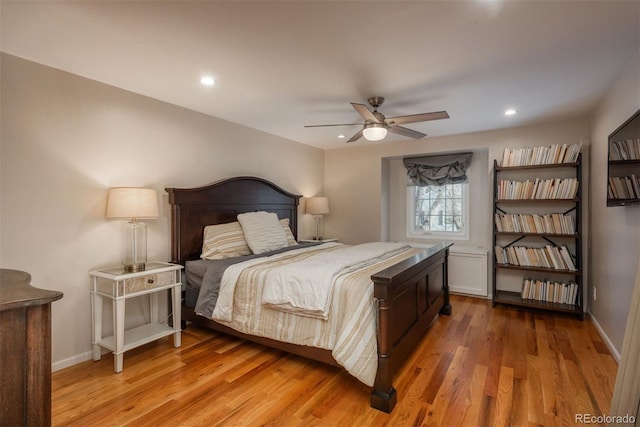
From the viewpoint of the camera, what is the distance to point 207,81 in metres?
2.64

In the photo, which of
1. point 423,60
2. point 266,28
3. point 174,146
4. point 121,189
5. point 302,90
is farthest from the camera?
point 174,146

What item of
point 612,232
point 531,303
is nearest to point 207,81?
point 612,232

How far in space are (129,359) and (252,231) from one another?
5.10 feet

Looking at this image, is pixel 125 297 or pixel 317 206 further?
pixel 317 206

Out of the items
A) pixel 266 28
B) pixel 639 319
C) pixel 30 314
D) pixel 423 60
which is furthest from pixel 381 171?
pixel 30 314

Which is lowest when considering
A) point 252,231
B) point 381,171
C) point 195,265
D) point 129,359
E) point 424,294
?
point 129,359

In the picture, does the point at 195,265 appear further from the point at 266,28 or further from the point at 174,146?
the point at 266,28

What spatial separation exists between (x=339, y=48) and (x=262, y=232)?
2085mm

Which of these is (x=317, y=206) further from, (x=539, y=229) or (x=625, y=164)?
(x=625, y=164)

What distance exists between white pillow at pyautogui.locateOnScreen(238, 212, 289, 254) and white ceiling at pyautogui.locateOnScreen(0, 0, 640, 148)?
1.24 meters

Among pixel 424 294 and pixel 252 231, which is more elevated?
pixel 252 231

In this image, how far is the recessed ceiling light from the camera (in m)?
2.58

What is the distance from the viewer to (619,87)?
101 inches

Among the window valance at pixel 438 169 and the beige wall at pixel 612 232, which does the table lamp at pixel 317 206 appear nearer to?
the window valance at pixel 438 169
